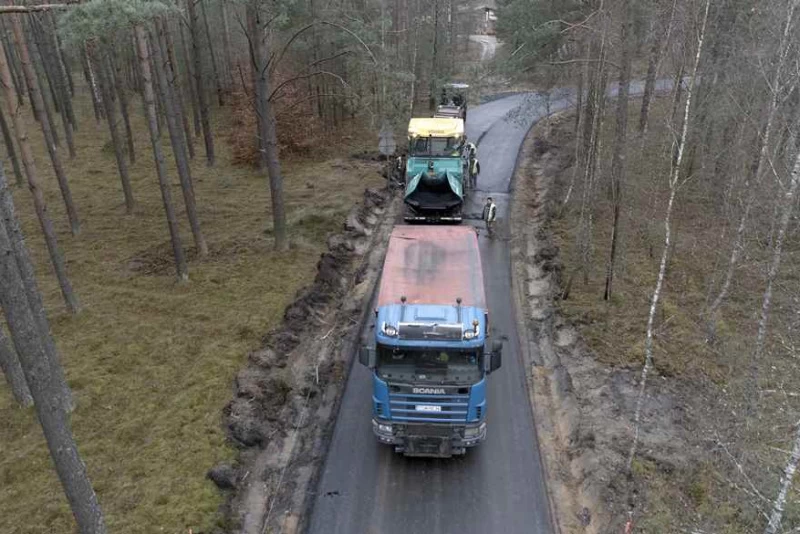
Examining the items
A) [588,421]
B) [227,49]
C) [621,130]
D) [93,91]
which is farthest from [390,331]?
[93,91]

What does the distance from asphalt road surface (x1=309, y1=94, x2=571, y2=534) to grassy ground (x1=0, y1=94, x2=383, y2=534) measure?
7.60 feet

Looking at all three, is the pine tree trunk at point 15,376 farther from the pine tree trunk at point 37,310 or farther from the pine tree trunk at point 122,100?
the pine tree trunk at point 122,100

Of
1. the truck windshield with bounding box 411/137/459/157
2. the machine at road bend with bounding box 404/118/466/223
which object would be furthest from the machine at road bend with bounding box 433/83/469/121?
the truck windshield with bounding box 411/137/459/157

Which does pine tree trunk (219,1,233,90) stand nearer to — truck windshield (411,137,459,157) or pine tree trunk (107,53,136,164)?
pine tree trunk (107,53,136,164)

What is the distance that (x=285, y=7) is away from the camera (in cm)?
1580

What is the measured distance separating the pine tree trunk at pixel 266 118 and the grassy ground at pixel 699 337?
374 inches

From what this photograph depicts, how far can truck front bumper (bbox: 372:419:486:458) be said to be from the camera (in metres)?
10.7

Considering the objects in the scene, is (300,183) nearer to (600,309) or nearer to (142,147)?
(142,147)

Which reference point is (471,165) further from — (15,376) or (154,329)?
(15,376)

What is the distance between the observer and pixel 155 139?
15.3 m

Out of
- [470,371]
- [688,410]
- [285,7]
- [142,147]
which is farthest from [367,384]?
[142,147]

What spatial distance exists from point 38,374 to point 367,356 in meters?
5.39

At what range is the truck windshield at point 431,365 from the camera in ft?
34.2

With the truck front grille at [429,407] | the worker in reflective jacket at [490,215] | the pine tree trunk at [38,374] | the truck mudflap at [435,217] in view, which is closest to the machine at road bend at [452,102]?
→ the worker in reflective jacket at [490,215]
